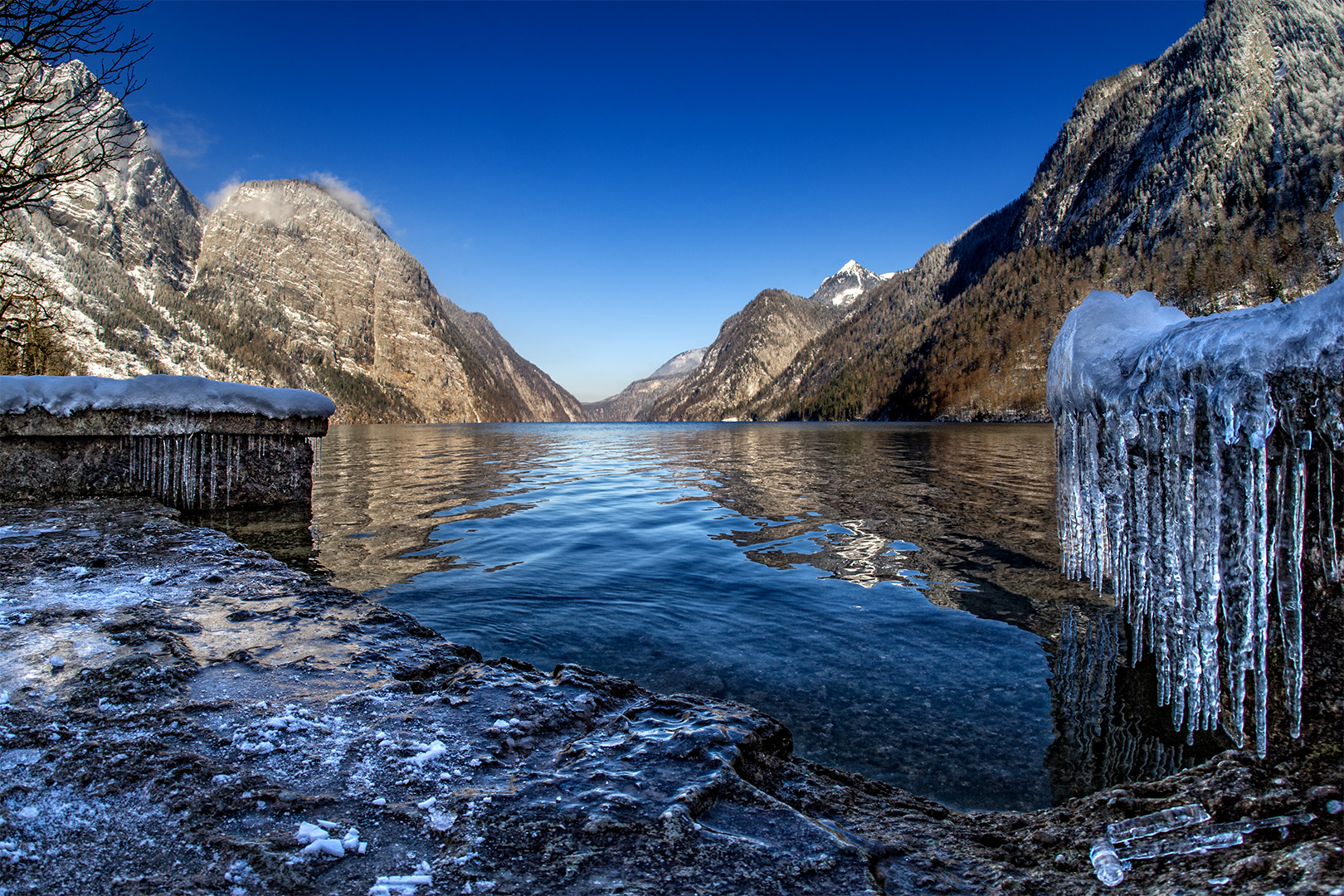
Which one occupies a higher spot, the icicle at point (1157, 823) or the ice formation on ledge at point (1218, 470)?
the ice formation on ledge at point (1218, 470)

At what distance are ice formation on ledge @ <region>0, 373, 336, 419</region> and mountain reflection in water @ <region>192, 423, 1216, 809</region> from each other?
217 cm

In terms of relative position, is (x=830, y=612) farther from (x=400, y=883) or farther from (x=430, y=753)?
(x=400, y=883)

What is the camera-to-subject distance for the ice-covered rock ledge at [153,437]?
676cm

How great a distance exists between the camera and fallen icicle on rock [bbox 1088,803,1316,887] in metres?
1.81

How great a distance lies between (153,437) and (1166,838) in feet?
32.8

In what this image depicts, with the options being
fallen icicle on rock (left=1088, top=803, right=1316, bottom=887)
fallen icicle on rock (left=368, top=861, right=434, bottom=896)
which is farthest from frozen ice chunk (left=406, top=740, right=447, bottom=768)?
fallen icicle on rock (left=1088, top=803, right=1316, bottom=887)

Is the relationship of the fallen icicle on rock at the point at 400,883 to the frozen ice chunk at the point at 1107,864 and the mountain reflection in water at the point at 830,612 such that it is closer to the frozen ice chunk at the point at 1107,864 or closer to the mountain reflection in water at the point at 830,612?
the frozen ice chunk at the point at 1107,864

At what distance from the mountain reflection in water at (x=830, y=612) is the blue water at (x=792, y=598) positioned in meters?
0.03

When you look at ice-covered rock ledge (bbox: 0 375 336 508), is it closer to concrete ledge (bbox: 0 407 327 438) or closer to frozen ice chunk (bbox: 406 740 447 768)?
concrete ledge (bbox: 0 407 327 438)

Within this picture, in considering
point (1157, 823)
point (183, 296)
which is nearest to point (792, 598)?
point (1157, 823)

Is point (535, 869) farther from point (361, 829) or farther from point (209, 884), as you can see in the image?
point (209, 884)

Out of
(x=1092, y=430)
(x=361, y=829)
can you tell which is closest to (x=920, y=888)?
(x=361, y=829)

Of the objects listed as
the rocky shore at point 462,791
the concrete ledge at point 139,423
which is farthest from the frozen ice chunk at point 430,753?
the concrete ledge at point 139,423

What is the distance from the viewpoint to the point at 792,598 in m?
6.60
